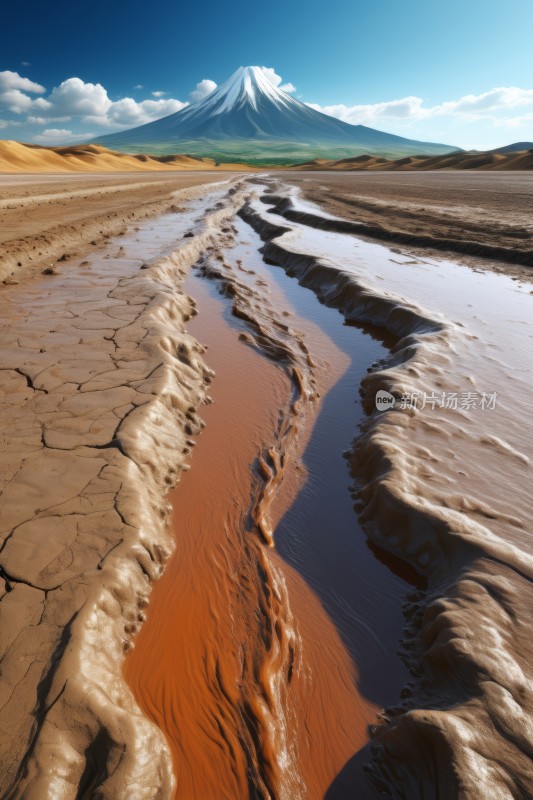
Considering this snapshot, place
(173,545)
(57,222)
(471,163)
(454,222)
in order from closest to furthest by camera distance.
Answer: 1. (173,545)
2. (57,222)
3. (454,222)
4. (471,163)

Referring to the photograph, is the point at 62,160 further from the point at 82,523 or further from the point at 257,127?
the point at 257,127

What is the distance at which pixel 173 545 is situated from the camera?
92.5 inches

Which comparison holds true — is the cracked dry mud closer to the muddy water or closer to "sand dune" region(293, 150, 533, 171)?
the muddy water

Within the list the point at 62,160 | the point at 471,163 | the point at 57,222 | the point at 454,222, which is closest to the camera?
the point at 57,222

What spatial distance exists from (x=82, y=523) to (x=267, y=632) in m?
1.08

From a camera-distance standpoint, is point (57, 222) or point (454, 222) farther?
point (454, 222)

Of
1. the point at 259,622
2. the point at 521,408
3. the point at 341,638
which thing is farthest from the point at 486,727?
the point at 521,408

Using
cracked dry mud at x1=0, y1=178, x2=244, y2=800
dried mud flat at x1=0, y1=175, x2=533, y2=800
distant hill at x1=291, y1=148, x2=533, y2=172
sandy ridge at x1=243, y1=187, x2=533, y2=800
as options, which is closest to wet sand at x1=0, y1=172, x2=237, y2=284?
dried mud flat at x1=0, y1=175, x2=533, y2=800

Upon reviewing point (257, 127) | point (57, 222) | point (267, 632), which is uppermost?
point (257, 127)

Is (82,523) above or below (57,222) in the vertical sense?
below

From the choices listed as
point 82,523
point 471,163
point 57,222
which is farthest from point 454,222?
point 471,163

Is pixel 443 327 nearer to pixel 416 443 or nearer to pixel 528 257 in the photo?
pixel 416 443

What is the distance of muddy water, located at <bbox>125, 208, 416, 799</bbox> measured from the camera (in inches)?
60.6

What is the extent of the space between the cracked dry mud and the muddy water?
0.16 meters
